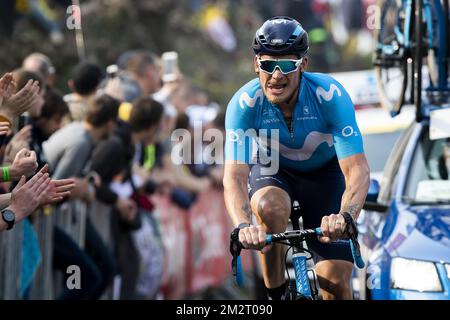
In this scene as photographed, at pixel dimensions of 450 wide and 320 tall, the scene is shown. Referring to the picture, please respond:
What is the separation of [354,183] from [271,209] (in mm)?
516

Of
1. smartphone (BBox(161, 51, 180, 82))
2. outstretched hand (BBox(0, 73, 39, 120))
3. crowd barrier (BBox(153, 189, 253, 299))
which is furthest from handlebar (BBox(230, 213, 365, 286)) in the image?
smartphone (BBox(161, 51, 180, 82))

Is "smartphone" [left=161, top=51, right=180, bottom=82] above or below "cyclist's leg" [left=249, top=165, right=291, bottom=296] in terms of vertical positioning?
above

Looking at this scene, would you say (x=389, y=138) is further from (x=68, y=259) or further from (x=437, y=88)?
(x=68, y=259)

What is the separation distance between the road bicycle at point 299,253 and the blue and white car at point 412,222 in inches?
35.2

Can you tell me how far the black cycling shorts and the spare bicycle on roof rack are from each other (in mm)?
1666

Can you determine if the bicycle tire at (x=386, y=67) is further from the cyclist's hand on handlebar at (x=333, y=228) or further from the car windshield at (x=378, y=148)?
the cyclist's hand on handlebar at (x=333, y=228)

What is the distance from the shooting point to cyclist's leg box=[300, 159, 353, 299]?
7504 millimetres

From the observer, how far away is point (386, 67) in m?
11.2

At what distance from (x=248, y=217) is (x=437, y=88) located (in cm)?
354

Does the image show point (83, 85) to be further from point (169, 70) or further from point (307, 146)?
point (307, 146)

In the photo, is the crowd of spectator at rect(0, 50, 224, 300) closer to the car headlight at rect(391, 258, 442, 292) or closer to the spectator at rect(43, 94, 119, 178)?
the spectator at rect(43, 94, 119, 178)

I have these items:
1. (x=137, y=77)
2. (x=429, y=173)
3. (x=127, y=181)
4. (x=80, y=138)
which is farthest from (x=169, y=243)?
(x=429, y=173)

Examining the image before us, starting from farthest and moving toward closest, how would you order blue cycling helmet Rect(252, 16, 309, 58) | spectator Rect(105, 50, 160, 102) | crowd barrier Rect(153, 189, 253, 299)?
crowd barrier Rect(153, 189, 253, 299) < spectator Rect(105, 50, 160, 102) < blue cycling helmet Rect(252, 16, 309, 58)

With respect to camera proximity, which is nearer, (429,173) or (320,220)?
(320,220)
